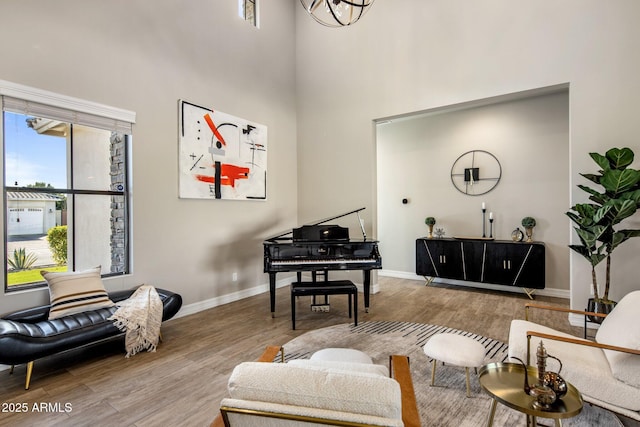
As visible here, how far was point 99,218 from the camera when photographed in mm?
3639

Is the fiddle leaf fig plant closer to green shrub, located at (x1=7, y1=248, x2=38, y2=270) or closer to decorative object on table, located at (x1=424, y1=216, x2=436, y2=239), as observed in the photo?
decorative object on table, located at (x1=424, y1=216, x2=436, y2=239)

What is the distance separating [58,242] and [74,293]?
68cm

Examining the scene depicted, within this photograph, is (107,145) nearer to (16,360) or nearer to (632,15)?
(16,360)

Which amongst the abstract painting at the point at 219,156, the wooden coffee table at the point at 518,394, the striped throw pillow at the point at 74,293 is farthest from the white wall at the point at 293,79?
the wooden coffee table at the point at 518,394

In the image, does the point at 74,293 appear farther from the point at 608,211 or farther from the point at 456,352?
the point at 608,211

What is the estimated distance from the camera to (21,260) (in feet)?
10.1

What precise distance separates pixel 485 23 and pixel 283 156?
3690mm

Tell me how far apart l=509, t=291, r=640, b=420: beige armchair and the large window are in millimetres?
4190

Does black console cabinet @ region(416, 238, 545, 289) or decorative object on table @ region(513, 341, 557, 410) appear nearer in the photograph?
decorative object on table @ region(513, 341, 557, 410)

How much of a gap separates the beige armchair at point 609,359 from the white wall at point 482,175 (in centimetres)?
329

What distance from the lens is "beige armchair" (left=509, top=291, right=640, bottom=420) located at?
1850 millimetres

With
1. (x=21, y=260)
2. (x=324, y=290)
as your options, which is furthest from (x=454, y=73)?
(x=21, y=260)

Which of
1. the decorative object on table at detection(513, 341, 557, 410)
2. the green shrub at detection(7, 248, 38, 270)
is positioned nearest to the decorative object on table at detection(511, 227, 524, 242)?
the decorative object on table at detection(513, 341, 557, 410)

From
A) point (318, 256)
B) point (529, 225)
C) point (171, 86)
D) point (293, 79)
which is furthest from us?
point (293, 79)
